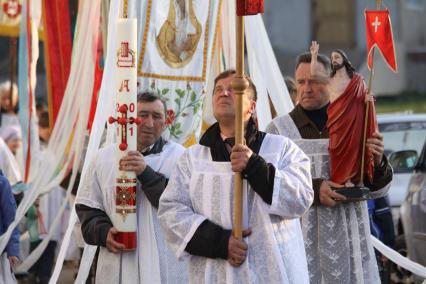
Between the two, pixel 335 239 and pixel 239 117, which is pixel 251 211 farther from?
pixel 335 239

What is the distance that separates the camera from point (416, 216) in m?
9.92

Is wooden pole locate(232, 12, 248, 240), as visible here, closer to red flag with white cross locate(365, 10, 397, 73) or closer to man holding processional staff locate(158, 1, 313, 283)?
man holding processional staff locate(158, 1, 313, 283)

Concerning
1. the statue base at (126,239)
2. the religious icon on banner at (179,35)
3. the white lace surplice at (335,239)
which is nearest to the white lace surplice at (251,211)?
the statue base at (126,239)

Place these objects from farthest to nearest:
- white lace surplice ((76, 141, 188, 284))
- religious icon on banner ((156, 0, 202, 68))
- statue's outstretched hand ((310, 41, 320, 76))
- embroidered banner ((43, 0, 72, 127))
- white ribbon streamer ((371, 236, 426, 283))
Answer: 1. embroidered banner ((43, 0, 72, 127))
2. religious icon on banner ((156, 0, 202, 68))
3. white ribbon streamer ((371, 236, 426, 283))
4. statue's outstretched hand ((310, 41, 320, 76))
5. white lace surplice ((76, 141, 188, 284))

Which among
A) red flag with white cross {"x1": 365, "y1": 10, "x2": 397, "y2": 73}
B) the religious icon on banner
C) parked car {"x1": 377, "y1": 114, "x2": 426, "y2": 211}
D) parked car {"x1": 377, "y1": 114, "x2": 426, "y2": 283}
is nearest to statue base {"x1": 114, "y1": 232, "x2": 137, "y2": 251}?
red flag with white cross {"x1": 365, "y1": 10, "x2": 397, "y2": 73}

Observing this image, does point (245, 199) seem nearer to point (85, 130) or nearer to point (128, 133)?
point (128, 133)

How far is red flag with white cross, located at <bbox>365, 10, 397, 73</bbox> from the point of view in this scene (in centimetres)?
720

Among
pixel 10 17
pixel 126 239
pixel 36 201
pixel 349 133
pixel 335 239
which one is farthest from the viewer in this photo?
pixel 10 17

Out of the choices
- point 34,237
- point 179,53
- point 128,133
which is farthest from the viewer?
point 34,237

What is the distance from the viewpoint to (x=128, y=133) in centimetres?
667

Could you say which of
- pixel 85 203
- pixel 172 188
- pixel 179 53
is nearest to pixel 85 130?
pixel 179 53

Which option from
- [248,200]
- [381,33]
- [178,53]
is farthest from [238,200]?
[178,53]

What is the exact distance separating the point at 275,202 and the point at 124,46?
1.54m

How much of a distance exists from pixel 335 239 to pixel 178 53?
2108 millimetres
